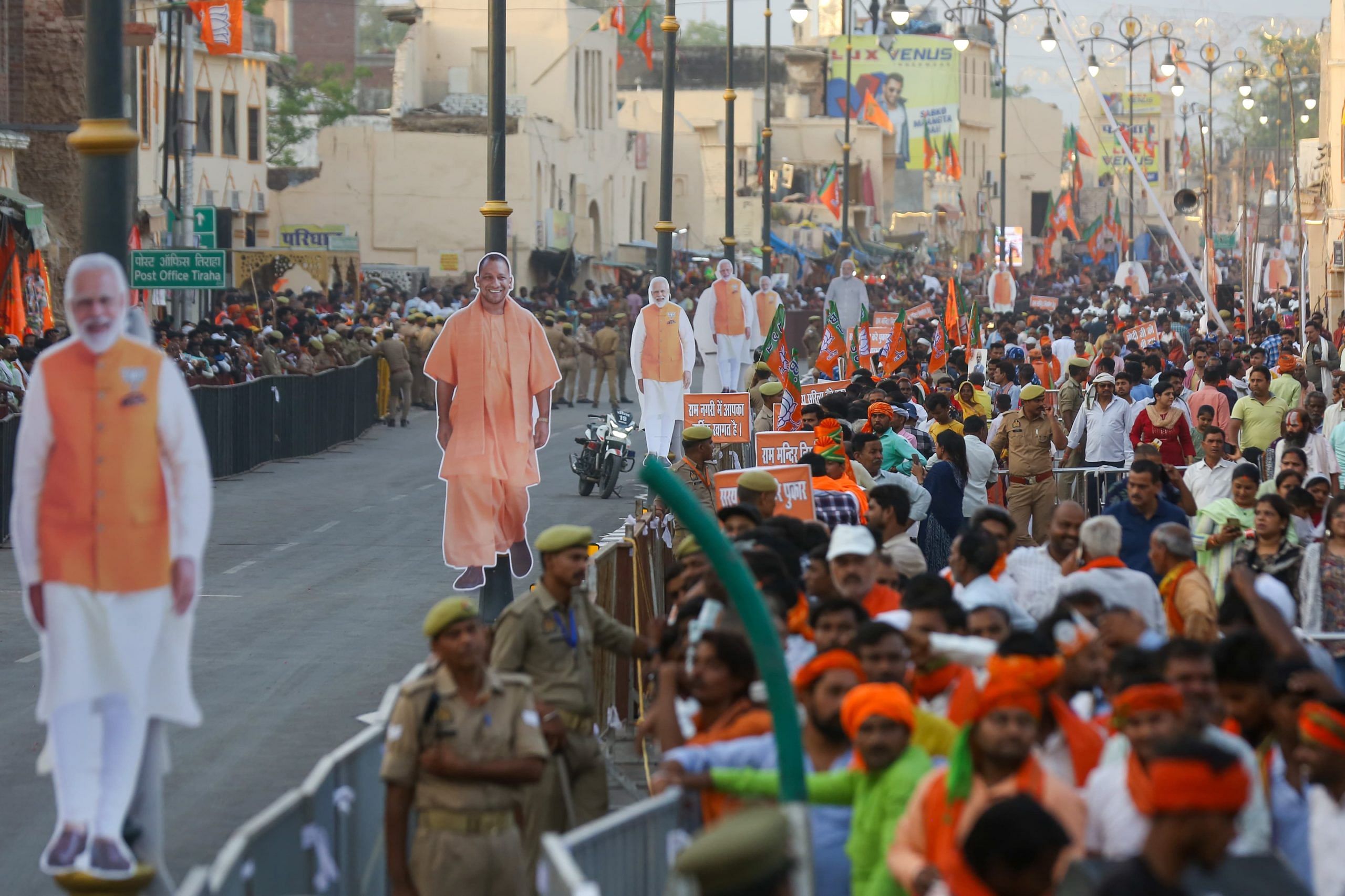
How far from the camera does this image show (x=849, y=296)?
32250 mm

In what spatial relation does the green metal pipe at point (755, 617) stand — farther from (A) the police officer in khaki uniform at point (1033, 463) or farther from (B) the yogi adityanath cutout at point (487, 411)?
(A) the police officer in khaki uniform at point (1033, 463)

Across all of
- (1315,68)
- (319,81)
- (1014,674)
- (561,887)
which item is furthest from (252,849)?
(1315,68)

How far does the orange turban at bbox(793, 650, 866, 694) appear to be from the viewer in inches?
249

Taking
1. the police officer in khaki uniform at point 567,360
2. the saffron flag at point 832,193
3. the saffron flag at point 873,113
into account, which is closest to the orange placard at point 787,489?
the police officer in khaki uniform at point 567,360

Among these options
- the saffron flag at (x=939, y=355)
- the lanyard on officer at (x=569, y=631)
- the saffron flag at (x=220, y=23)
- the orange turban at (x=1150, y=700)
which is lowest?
the lanyard on officer at (x=569, y=631)

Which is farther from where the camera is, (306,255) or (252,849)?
(306,255)

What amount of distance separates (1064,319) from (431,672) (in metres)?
32.9

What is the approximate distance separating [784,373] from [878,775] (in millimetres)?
15239

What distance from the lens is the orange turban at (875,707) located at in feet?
18.6

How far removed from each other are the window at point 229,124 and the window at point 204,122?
464 mm

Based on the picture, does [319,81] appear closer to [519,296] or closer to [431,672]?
[519,296]

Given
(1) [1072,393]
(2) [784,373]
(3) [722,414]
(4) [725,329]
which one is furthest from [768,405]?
(4) [725,329]

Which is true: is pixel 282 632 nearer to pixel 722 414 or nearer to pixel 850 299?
pixel 722 414

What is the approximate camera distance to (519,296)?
149 ft
